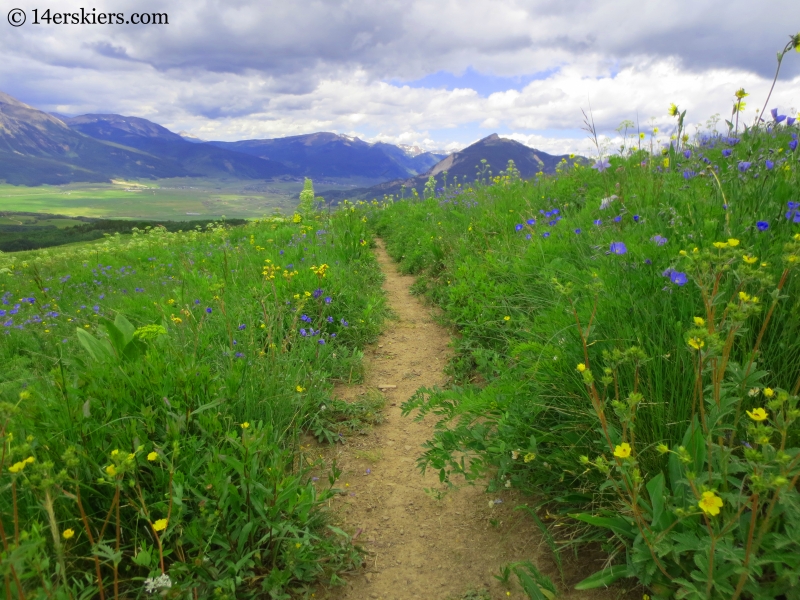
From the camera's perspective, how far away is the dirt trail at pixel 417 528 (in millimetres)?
2062

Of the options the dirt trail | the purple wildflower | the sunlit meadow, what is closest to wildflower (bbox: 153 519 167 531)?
the dirt trail

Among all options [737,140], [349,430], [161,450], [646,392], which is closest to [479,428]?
[646,392]

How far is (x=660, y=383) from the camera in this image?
1992 millimetres

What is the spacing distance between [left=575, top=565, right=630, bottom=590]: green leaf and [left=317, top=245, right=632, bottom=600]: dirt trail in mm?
86

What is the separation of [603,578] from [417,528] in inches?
40.9

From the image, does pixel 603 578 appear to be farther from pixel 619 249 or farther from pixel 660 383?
pixel 619 249

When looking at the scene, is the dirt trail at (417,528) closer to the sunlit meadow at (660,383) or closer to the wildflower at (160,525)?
the sunlit meadow at (660,383)

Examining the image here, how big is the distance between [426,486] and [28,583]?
1927mm

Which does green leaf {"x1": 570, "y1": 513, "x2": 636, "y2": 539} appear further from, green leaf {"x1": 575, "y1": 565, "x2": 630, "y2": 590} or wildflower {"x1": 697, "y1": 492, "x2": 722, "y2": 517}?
wildflower {"x1": 697, "y1": 492, "x2": 722, "y2": 517}

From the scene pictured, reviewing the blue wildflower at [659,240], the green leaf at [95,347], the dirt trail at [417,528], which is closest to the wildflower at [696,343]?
the dirt trail at [417,528]

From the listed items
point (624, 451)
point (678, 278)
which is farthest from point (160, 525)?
point (678, 278)

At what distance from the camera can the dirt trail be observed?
6.77 ft

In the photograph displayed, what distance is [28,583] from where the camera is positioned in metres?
1.52

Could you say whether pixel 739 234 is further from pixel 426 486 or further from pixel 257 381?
pixel 257 381
